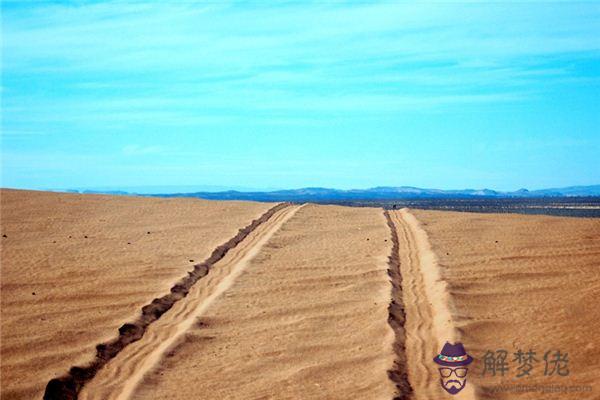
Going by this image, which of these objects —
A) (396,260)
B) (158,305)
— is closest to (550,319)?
(396,260)

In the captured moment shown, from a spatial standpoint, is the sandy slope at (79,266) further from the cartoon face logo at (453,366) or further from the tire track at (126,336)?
the cartoon face logo at (453,366)

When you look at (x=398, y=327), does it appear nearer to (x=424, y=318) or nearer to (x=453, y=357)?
(x=424, y=318)

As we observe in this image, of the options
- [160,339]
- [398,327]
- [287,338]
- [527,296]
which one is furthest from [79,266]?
[527,296]

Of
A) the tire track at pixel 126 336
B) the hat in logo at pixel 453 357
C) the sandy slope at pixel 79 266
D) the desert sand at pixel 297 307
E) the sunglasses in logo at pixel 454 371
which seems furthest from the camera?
the sandy slope at pixel 79 266

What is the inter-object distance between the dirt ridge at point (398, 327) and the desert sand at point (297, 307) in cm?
4

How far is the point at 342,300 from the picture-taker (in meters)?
12.2

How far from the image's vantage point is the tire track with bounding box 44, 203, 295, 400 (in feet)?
27.3

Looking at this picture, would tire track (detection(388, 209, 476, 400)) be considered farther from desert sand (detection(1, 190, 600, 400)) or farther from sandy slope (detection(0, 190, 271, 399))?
sandy slope (detection(0, 190, 271, 399))

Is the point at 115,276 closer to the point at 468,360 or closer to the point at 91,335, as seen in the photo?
the point at 91,335

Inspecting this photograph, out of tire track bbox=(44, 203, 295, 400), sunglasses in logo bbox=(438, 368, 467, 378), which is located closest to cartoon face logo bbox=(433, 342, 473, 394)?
sunglasses in logo bbox=(438, 368, 467, 378)

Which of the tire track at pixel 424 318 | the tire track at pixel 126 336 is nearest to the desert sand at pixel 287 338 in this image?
the tire track at pixel 126 336

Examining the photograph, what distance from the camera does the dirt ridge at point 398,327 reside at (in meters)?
8.41

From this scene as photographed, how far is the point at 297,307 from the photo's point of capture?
1177 cm

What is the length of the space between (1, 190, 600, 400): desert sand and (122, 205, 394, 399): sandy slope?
0.03 metres
